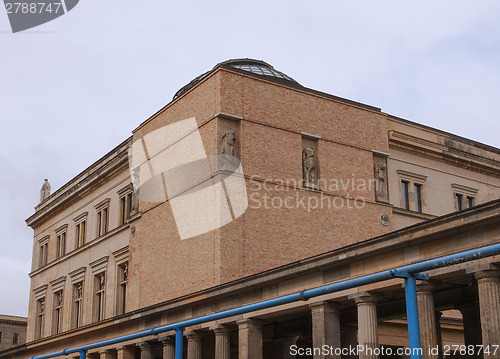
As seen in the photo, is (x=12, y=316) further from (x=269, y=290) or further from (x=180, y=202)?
(x=269, y=290)

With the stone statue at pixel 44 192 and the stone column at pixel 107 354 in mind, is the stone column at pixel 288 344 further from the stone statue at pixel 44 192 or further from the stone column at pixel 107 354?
the stone statue at pixel 44 192

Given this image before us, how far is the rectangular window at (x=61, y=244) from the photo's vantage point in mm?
48875

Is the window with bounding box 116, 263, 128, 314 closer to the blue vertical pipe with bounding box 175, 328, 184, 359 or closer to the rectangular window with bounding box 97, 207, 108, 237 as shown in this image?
the rectangular window with bounding box 97, 207, 108, 237

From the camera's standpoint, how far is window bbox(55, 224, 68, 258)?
48.9 m

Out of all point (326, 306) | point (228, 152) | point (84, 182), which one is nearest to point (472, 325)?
point (326, 306)

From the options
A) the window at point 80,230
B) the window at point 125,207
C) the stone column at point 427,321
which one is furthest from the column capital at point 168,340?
the window at point 80,230

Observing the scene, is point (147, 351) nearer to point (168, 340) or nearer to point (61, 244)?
point (168, 340)

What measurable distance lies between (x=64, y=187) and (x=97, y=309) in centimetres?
1089

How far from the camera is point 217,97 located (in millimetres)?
32875

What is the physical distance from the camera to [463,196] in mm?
41844

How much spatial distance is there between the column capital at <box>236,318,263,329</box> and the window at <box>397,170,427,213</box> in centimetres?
1524

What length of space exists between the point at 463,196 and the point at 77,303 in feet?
77.9
